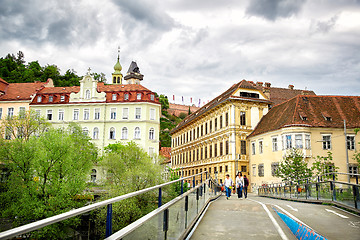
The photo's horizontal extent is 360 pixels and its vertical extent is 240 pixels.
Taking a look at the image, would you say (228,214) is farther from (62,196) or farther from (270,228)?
(62,196)

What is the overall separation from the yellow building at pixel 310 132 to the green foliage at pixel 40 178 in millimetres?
21705

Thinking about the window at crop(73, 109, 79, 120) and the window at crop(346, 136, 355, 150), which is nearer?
the window at crop(346, 136, 355, 150)

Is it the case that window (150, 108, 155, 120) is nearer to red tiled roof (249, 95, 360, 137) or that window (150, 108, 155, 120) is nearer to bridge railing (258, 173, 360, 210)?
red tiled roof (249, 95, 360, 137)

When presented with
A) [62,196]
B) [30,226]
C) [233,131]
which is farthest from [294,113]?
[30,226]

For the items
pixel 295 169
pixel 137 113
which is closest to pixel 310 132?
pixel 295 169

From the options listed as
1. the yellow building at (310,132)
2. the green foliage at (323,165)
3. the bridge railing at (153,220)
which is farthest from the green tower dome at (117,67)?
the bridge railing at (153,220)

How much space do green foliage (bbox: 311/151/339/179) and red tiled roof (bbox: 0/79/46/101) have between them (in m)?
45.8

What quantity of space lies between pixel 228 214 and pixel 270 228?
2.91 m

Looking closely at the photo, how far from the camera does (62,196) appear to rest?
3167 centimetres

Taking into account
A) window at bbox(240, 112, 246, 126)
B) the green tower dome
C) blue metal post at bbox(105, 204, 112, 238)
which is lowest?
blue metal post at bbox(105, 204, 112, 238)

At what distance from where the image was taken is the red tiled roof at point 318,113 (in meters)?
37.6

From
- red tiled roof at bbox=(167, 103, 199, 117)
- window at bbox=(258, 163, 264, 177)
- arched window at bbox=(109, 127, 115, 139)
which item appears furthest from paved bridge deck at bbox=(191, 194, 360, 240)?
red tiled roof at bbox=(167, 103, 199, 117)

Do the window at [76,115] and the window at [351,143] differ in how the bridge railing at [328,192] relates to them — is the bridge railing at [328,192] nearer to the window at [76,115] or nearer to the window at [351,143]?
the window at [351,143]

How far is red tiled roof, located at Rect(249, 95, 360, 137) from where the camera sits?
1481 inches
